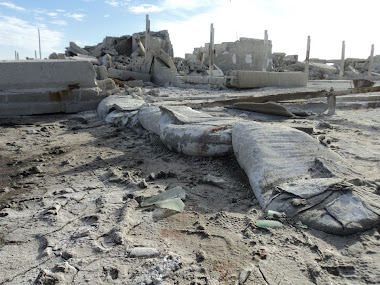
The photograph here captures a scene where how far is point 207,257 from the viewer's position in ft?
5.32

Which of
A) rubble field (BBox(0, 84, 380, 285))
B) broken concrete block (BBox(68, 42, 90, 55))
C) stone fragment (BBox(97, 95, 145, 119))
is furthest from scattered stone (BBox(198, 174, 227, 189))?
broken concrete block (BBox(68, 42, 90, 55))

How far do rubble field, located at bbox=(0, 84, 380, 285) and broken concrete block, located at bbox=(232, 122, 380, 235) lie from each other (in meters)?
0.07

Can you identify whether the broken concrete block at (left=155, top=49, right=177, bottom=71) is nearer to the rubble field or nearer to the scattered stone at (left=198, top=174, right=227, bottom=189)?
the rubble field

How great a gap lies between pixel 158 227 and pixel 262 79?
28.0 feet

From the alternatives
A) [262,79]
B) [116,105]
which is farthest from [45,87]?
[262,79]

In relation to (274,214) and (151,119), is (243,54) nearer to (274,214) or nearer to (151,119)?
(151,119)

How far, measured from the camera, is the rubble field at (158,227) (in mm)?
1510

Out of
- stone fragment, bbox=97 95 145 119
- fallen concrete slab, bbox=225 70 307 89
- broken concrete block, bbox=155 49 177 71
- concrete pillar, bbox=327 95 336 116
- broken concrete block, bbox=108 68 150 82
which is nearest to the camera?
concrete pillar, bbox=327 95 336 116

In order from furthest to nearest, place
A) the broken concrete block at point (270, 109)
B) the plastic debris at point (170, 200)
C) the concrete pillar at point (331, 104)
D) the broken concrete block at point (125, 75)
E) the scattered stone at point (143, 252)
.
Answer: the broken concrete block at point (125, 75), the concrete pillar at point (331, 104), the broken concrete block at point (270, 109), the plastic debris at point (170, 200), the scattered stone at point (143, 252)

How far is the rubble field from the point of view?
151cm

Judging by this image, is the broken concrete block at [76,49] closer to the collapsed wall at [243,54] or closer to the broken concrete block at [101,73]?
the collapsed wall at [243,54]

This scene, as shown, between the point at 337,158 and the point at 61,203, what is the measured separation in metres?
2.10

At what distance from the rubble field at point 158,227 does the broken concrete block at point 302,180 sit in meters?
0.07

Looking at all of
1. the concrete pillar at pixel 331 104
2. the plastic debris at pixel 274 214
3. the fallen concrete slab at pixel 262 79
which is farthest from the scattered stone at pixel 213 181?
the fallen concrete slab at pixel 262 79
